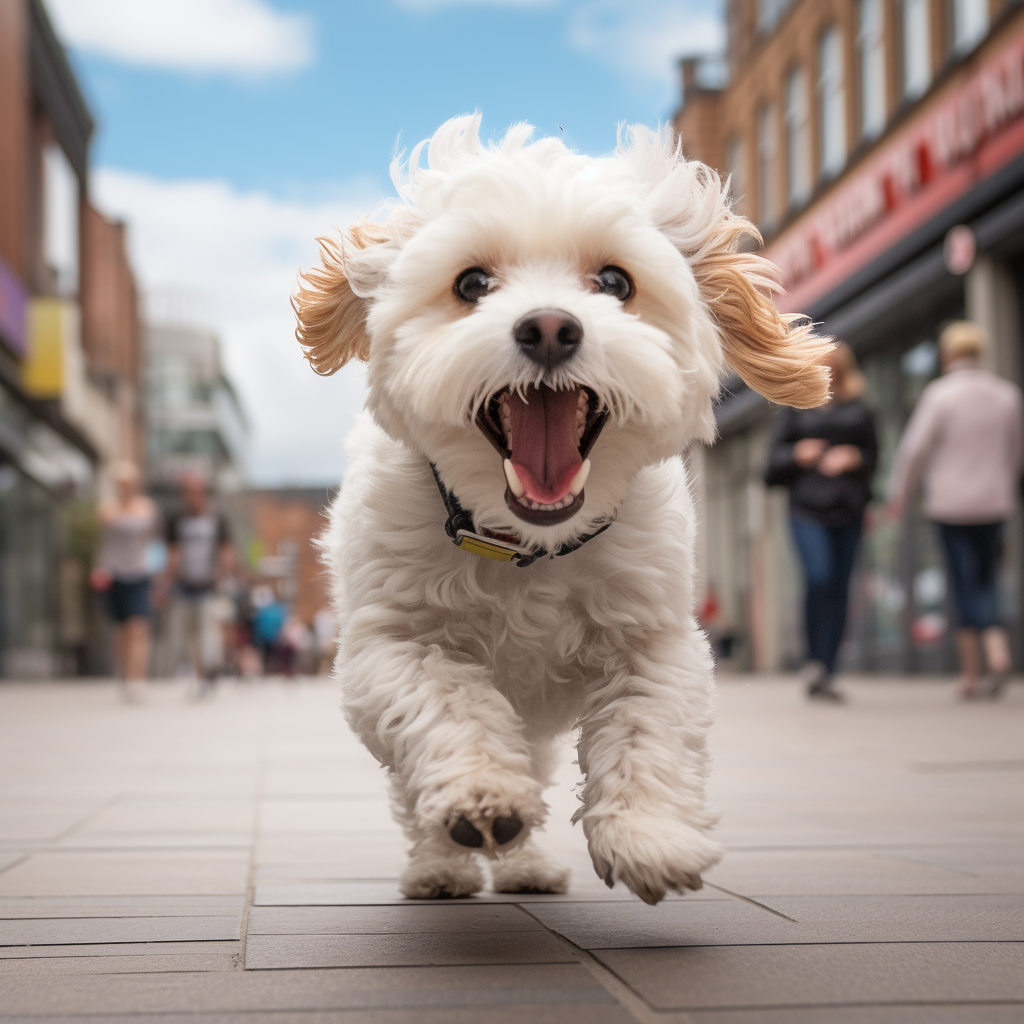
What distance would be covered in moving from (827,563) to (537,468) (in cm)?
646

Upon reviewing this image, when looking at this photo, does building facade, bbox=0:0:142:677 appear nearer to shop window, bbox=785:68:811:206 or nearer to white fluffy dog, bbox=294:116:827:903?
shop window, bbox=785:68:811:206

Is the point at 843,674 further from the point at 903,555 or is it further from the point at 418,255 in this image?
the point at 418,255

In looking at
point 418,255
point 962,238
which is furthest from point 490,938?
point 962,238

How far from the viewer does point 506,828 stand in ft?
7.86

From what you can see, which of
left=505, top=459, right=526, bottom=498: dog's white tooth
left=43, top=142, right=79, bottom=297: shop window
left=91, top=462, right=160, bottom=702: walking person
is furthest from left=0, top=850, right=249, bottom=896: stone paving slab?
left=43, top=142, right=79, bottom=297: shop window

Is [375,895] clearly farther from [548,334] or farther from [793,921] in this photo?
[548,334]

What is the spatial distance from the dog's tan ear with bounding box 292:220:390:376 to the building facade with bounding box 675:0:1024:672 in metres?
6.33

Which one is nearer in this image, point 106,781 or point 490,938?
point 490,938

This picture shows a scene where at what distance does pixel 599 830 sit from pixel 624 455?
660 millimetres

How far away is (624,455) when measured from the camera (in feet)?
8.84

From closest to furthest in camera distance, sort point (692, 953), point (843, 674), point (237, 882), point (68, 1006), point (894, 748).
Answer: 1. point (68, 1006)
2. point (692, 953)
3. point (237, 882)
4. point (894, 748)
5. point (843, 674)

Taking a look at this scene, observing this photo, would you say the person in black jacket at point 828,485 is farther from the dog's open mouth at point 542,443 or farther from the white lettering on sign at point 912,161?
the dog's open mouth at point 542,443

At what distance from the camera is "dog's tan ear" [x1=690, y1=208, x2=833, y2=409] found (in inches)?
116

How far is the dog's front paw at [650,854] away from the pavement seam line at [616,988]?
0.40ft
